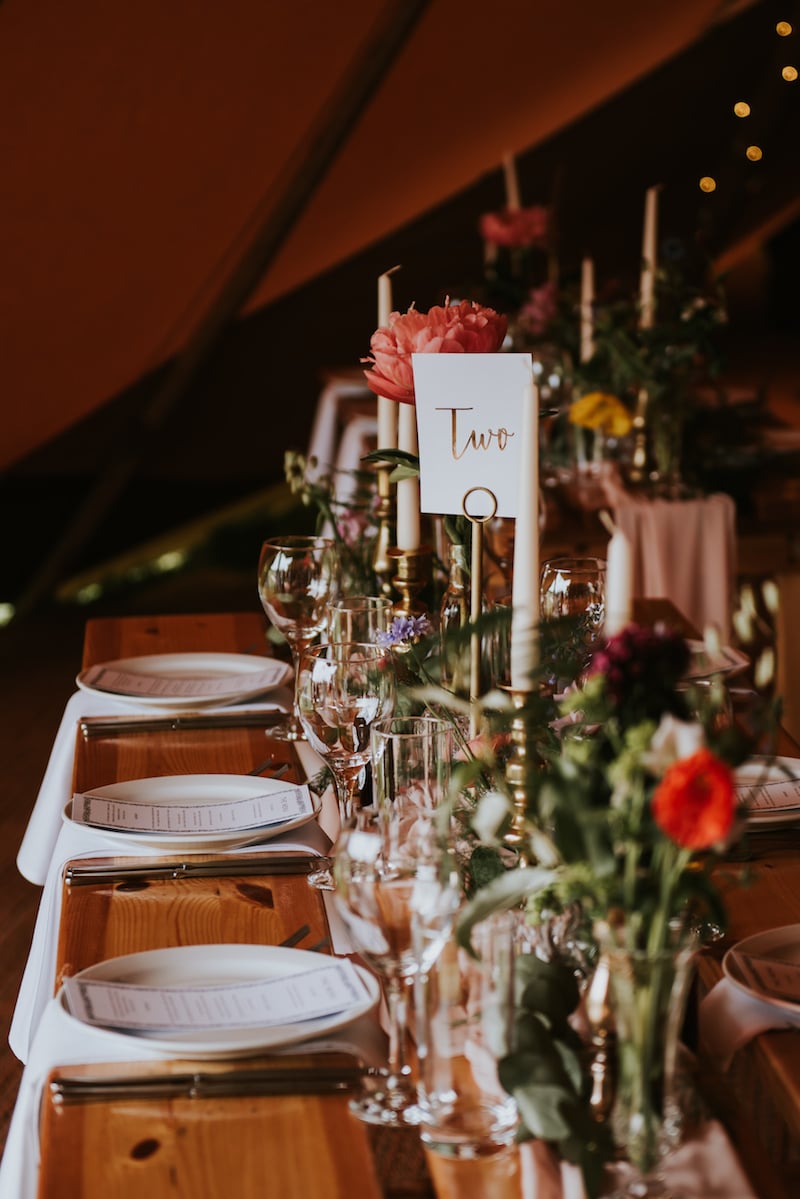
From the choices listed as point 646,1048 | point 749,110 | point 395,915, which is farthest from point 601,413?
point 749,110

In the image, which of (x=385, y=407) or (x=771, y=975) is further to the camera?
(x=385, y=407)

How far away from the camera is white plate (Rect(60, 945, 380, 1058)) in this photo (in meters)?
0.99

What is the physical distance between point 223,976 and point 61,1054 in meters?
0.15

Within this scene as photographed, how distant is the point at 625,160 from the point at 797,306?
5.43 metres

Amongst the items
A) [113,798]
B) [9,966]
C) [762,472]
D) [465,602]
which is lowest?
[9,966]

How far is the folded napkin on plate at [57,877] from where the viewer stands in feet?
4.57

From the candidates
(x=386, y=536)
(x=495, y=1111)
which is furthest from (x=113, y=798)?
(x=495, y=1111)

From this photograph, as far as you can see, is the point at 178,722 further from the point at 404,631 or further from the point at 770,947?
the point at 770,947

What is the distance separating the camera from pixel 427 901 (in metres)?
0.90

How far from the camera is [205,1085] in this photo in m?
0.96

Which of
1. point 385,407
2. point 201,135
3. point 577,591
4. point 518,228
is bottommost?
point 577,591

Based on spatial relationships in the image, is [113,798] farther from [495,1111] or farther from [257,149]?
[257,149]

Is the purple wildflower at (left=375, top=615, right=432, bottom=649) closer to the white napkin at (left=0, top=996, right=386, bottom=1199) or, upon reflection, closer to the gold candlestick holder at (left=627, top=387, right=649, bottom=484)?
the white napkin at (left=0, top=996, right=386, bottom=1199)

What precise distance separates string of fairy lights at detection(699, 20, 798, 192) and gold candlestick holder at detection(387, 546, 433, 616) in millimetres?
5592
